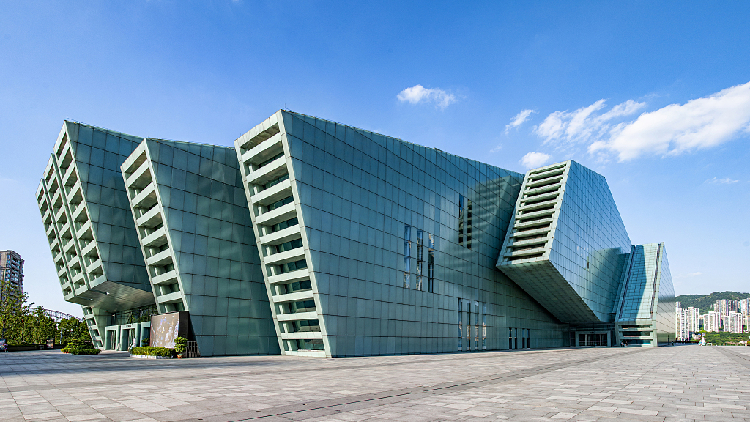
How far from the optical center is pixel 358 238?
146 feet

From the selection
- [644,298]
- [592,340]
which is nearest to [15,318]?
[592,340]

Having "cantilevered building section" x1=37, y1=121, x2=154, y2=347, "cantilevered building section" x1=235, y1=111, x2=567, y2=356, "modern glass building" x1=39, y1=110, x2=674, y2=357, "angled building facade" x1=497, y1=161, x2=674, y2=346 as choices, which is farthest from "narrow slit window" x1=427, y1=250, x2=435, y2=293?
"cantilevered building section" x1=37, y1=121, x2=154, y2=347

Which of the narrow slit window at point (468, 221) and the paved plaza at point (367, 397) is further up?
the narrow slit window at point (468, 221)

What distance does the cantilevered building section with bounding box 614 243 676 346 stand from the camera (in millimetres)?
83250

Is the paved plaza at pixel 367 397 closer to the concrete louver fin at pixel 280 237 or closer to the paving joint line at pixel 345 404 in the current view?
the paving joint line at pixel 345 404

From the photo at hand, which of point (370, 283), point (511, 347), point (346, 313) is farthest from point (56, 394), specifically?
point (511, 347)

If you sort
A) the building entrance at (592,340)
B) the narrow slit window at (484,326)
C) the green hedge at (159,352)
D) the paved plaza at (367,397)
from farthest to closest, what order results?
the building entrance at (592,340) < the narrow slit window at (484,326) < the green hedge at (159,352) < the paved plaza at (367,397)

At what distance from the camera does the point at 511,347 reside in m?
71.2

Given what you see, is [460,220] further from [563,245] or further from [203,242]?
[203,242]

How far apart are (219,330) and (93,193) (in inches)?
859

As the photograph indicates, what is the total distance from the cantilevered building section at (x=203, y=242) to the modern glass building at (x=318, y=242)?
4.7 inches

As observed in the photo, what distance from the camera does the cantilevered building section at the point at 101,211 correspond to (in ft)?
171

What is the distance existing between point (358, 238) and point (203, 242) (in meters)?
14.4

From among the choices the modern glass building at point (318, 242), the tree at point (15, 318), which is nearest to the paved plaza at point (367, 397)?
the modern glass building at point (318, 242)
